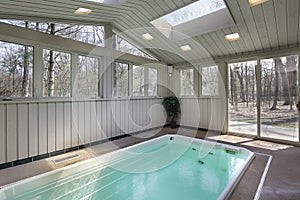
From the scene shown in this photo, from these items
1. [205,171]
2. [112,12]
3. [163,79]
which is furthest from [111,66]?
[205,171]

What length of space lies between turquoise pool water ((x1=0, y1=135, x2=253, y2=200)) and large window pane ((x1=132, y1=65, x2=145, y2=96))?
6.14ft

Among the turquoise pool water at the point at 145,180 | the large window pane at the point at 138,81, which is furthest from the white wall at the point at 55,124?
the turquoise pool water at the point at 145,180

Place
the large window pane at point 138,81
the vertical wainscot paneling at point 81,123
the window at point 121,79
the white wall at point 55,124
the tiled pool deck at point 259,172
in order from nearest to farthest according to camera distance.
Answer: the tiled pool deck at point 259,172, the white wall at point 55,124, the vertical wainscot paneling at point 81,123, the window at point 121,79, the large window pane at point 138,81

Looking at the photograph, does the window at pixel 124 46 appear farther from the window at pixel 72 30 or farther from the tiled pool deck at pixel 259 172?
the tiled pool deck at pixel 259 172

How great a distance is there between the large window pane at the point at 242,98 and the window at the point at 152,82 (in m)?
2.23

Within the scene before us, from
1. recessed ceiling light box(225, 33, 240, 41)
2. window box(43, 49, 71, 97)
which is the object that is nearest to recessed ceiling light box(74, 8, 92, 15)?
window box(43, 49, 71, 97)

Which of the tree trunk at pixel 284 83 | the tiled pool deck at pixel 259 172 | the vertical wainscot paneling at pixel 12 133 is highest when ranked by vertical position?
the tree trunk at pixel 284 83

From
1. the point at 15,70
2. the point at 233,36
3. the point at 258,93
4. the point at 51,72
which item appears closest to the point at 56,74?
the point at 51,72

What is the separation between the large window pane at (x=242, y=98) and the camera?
179 inches

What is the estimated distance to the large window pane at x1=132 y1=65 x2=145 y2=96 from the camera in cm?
507

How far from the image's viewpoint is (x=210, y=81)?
5.27m

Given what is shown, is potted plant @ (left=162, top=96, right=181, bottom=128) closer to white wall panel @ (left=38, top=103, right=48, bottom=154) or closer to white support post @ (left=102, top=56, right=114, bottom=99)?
white support post @ (left=102, top=56, right=114, bottom=99)

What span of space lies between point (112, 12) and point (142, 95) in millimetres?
2470

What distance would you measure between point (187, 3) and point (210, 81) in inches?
105
